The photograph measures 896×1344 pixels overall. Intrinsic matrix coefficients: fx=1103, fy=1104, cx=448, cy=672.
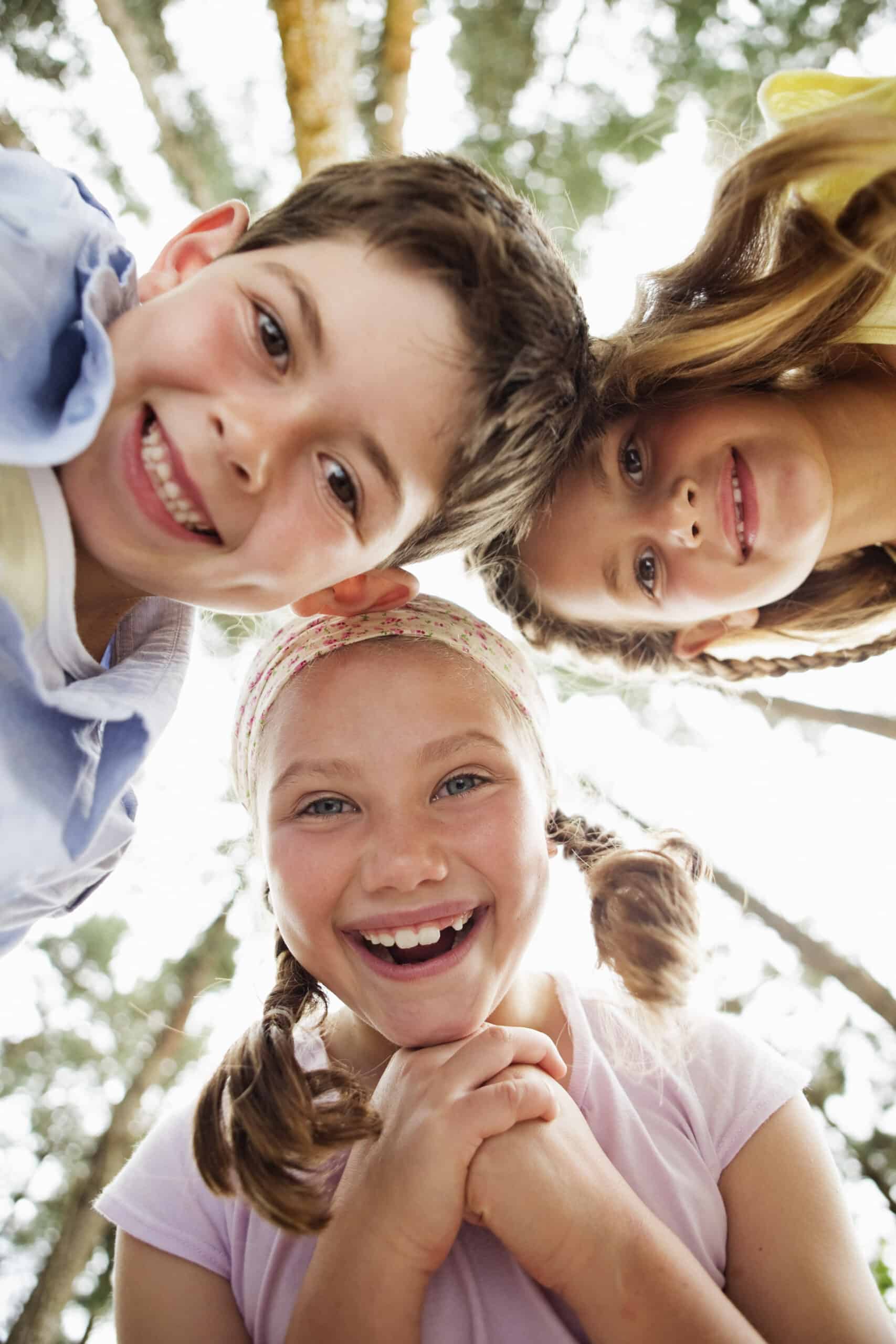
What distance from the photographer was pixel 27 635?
58.5 inches

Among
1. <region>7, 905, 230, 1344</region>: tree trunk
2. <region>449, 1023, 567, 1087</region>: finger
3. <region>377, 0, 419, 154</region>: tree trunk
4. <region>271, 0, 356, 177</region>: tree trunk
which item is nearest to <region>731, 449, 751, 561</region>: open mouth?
<region>449, 1023, 567, 1087</region>: finger

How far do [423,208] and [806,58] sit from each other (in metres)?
1.96

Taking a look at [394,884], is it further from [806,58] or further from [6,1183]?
[6,1183]

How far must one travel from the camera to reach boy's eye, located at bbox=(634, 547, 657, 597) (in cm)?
221

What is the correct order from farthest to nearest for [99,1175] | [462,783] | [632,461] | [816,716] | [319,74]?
[99,1175]
[816,716]
[319,74]
[632,461]
[462,783]

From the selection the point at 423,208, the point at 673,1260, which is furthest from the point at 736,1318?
the point at 423,208

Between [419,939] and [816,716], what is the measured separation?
2.24 metres

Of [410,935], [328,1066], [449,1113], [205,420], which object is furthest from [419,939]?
[205,420]

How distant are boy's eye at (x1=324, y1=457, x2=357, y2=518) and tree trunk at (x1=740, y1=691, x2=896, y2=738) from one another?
6.93 ft

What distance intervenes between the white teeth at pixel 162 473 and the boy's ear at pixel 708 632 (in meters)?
1.39

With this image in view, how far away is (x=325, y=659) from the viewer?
1923mm

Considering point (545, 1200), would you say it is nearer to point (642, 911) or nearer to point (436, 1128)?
point (436, 1128)

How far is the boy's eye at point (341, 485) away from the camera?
162cm

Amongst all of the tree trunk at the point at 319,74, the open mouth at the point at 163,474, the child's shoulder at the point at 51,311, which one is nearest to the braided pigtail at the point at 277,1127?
the open mouth at the point at 163,474
